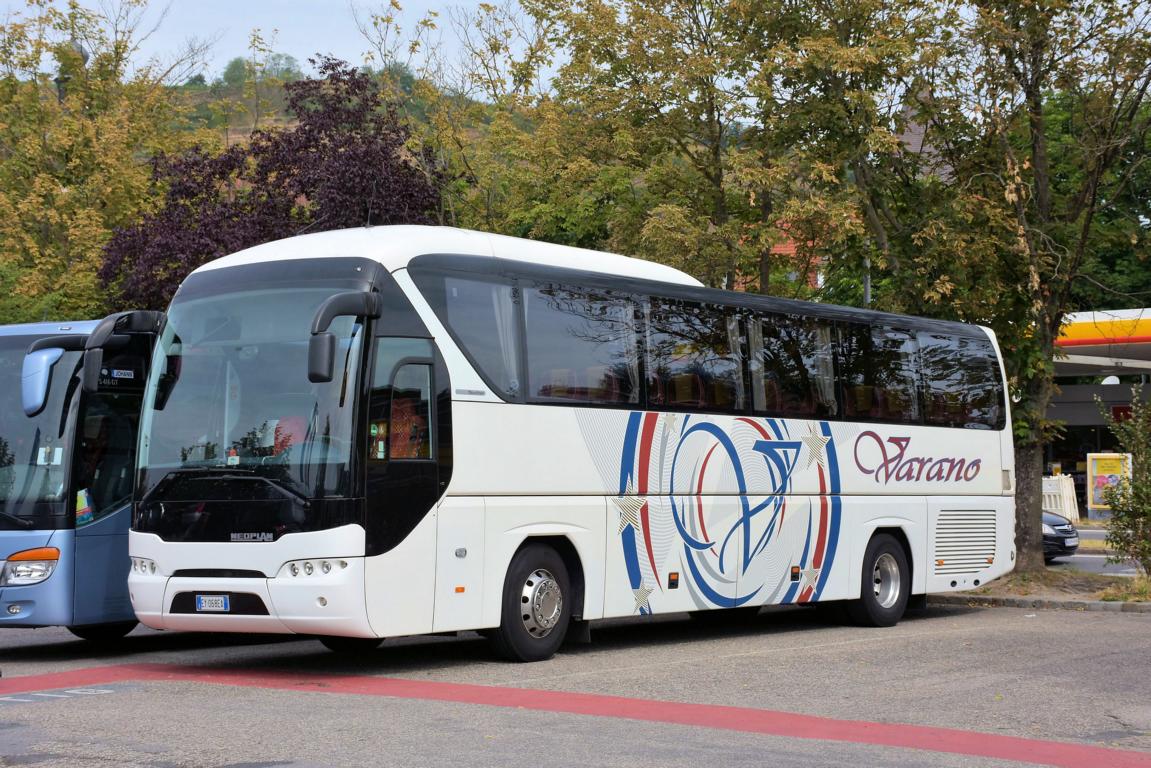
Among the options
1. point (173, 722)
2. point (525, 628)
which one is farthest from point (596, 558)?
point (173, 722)

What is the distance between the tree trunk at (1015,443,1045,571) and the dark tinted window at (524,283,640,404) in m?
8.73

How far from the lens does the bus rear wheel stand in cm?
1442

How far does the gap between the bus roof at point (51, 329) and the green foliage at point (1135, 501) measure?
1257 cm

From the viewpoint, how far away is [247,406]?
12.0m

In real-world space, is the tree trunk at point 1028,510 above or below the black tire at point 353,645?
above

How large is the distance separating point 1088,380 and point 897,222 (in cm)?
4154

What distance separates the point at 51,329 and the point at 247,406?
11.4 ft

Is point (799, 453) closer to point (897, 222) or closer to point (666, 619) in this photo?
point (666, 619)

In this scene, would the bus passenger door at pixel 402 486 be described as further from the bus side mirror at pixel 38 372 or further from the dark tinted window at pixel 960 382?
the dark tinted window at pixel 960 382

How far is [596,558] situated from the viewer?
13.7 m

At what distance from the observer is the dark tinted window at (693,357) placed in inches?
579

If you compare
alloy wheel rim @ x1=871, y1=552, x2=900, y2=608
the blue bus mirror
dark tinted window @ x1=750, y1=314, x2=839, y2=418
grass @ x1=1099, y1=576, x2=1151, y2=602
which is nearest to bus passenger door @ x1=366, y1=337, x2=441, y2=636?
the blue bus mirror

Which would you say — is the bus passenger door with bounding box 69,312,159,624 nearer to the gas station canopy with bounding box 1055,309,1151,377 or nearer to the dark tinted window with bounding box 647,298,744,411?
the dark tinted window with bounding box 647,298,744,411

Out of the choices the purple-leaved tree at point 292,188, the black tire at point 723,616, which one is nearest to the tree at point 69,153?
the purple-leaved tree at point 292,188
